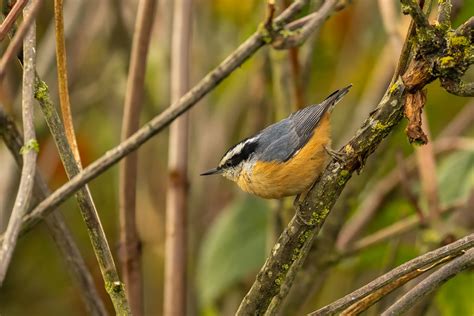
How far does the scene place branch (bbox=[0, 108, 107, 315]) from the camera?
1736 millimetres

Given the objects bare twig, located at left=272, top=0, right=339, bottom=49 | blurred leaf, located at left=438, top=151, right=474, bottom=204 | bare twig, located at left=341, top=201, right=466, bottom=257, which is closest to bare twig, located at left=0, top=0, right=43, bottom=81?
bare twig, located at left=272, top=0, right=339, bottom=49

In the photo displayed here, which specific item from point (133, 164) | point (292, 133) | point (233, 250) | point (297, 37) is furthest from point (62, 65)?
point (233, 250)

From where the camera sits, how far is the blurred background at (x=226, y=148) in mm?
2920

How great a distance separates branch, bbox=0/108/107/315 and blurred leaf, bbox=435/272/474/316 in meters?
1.39

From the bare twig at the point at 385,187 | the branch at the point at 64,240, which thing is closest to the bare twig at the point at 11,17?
the branch at the point at 64,240

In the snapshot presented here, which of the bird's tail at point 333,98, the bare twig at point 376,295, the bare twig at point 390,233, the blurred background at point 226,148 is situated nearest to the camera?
the bare twig at point 376,295

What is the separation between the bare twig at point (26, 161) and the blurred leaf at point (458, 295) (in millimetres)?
1873

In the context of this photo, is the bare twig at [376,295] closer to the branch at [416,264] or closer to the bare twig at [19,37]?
the branch at [416,264]

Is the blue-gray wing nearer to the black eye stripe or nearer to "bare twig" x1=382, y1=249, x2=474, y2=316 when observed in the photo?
the black eye stripe

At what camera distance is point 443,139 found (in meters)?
3.26

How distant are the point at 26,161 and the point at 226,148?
2.30 m

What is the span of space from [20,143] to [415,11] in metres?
0.89

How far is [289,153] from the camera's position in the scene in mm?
2432

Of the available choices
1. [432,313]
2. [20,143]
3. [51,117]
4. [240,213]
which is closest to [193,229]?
[240,213]
